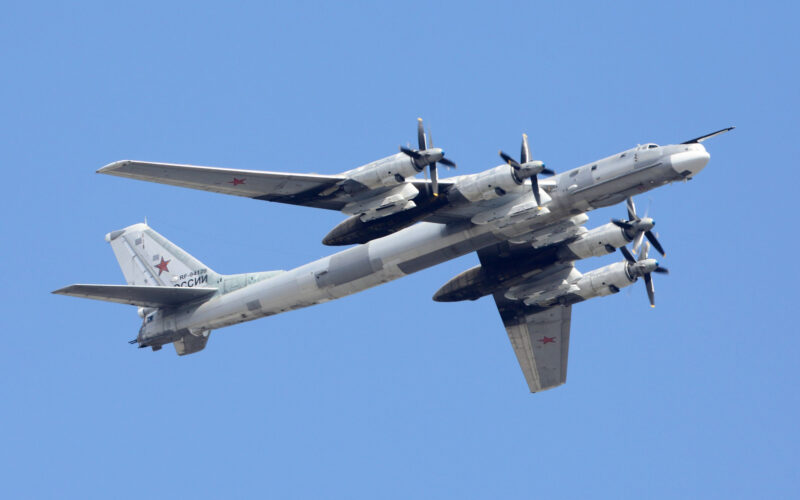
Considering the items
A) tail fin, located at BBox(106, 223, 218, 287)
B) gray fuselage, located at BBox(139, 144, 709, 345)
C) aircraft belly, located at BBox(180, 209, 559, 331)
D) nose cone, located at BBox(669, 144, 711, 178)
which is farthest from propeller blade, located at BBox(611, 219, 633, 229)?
tail fin, located at BBox(106, 223, 218, 287)

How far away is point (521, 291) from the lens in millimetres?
52062

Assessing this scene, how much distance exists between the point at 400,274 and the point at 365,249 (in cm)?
180

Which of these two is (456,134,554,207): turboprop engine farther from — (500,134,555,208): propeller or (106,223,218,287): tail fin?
(106,223,218,287): tail fin

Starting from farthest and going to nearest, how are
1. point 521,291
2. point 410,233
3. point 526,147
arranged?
point 521,291, point 410,233, point 526,147

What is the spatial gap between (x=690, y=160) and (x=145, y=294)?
79.1 ft

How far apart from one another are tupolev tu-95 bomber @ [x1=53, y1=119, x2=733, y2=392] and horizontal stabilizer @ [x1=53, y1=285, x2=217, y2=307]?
0.20 ft

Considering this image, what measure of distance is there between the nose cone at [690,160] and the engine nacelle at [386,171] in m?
9.67

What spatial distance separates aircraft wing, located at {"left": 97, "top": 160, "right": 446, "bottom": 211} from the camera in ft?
138

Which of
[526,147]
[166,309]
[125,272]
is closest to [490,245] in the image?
[526,147]

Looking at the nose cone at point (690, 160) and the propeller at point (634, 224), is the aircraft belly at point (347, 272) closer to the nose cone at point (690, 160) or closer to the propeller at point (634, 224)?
the propeller at point (634, 224)

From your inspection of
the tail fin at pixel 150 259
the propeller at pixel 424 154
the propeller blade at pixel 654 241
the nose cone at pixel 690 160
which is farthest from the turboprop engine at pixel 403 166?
the tail fin at pixel 150 259

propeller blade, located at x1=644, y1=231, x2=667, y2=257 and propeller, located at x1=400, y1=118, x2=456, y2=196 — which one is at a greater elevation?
propeller, located at x1=400, y1=118, x2=456, y2=196

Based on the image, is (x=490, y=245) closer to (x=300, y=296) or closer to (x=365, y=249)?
(x=365, y=249)

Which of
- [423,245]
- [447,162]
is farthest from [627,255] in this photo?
[447,162]
